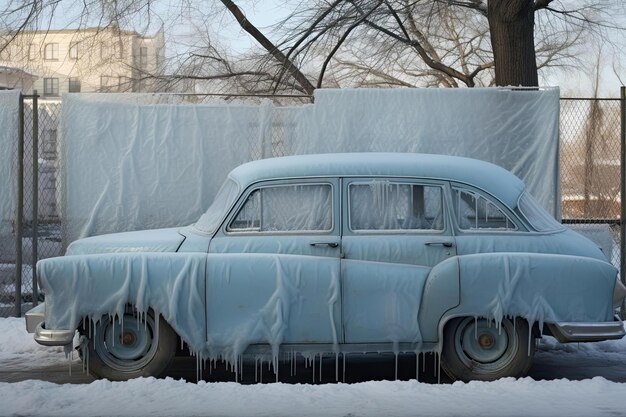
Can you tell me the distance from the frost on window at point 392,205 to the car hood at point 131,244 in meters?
1.37

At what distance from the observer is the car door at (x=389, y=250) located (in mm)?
5988

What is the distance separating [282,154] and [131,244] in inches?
107

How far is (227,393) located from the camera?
17.8ft

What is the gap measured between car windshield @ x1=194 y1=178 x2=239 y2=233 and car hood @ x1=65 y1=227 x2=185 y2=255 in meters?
0.20

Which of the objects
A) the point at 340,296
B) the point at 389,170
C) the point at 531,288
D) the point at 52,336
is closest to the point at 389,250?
the point at 340,296

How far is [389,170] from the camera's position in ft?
20.7

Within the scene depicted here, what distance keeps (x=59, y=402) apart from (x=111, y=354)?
2.89 ft

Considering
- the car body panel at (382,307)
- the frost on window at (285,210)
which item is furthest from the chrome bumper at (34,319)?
the car body panel at (382,307)

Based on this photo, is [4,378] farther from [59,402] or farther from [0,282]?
[0,282]

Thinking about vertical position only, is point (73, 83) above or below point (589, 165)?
above

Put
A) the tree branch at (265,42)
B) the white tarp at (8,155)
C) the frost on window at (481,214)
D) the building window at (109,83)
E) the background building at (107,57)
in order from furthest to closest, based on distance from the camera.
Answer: the building window at (109,83), the tree branch at (265,42), the background building at (107,57), the white tarp at (8,155), the frost on window at (481,214)

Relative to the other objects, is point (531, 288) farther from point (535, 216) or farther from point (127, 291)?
point (127, 291)

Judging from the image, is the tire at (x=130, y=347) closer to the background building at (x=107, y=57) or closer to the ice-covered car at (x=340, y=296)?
the ice-covered car at (x=340, y=296)

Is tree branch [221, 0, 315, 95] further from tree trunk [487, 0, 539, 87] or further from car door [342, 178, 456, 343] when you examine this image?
car door [342, 178, 456, 343]
